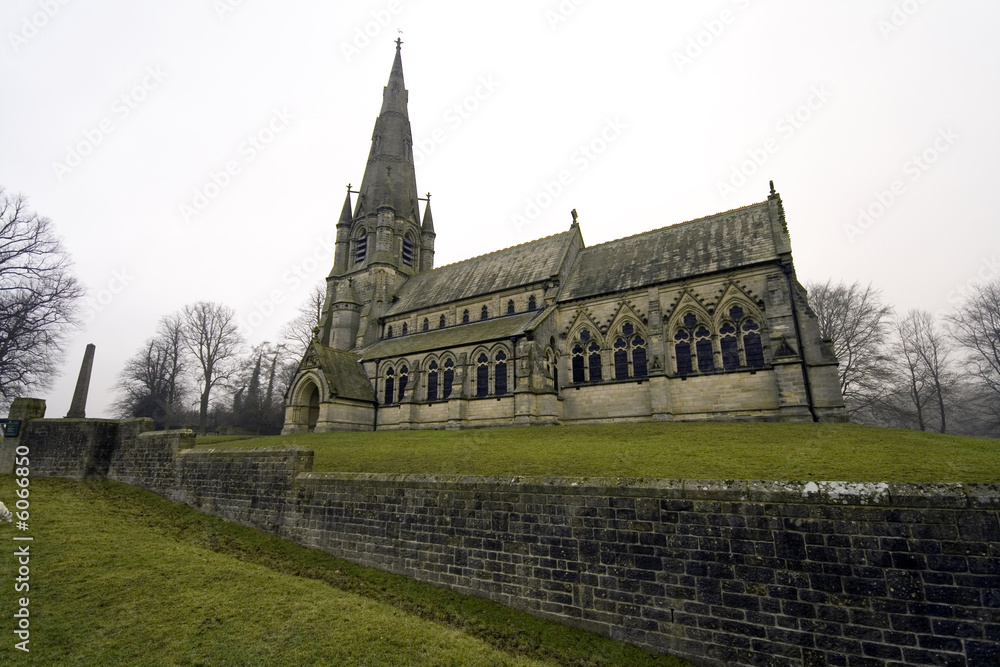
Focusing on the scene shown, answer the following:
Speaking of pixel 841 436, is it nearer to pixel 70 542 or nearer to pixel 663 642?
pixel 663 642

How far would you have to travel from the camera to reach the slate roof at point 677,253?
23.2 metres

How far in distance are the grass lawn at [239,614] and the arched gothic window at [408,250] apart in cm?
3238

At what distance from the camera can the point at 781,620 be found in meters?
6.21

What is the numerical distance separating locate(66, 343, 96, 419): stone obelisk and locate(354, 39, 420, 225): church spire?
912 inches

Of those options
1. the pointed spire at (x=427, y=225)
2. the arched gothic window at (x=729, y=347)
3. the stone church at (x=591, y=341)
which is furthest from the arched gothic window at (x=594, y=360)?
the pointed spire at (x=427, y=225)

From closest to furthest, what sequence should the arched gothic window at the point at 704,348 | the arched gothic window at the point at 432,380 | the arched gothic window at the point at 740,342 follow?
the arched gothic window at the point at 740,342 < the arched gothic window at the point at 704,348 < the arched gothic window at the point at 432,380

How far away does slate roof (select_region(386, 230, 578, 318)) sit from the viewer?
3023cm

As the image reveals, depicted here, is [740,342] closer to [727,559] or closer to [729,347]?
[729,347]

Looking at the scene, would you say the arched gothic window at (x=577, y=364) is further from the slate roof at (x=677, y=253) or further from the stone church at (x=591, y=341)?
the slate roof at (x=677, y=253)

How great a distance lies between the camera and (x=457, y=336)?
29312 mm

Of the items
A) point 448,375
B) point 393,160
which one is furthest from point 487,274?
point 393,160

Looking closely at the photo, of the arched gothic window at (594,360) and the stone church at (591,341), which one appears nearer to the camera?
the stone church at (591,341)

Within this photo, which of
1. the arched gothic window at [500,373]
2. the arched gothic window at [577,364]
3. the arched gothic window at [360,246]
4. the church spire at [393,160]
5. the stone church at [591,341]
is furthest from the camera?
the church spire at [393,160]

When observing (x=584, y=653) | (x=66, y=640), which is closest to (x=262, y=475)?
(x=66, y=640)
